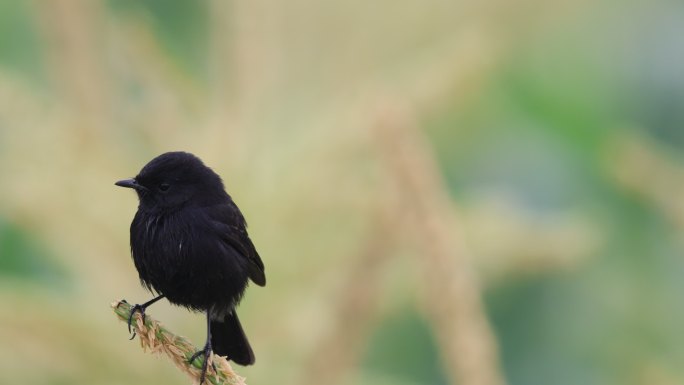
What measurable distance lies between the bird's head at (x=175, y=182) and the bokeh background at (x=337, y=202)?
133mm

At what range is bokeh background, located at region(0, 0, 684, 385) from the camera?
10.3 feet

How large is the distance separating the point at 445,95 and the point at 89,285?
3.58ft

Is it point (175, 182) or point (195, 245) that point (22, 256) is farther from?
point (195, 245)

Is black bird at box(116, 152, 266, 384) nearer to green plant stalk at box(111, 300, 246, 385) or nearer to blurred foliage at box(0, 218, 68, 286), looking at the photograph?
green plant stalk at box(111, 300, 246, 385)

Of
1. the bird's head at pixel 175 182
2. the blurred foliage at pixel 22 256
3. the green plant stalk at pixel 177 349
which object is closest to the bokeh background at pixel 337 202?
the blurred foliage at pixel 22 256

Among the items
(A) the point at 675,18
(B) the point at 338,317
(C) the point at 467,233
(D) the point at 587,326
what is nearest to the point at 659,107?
(A) the point at 675,18

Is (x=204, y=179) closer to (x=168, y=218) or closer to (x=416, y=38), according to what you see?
(x=168, y=218)

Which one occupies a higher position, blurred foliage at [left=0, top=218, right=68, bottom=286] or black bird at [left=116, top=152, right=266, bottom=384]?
blurred foliage at [left=0, top=218, right=68, bottom=286]

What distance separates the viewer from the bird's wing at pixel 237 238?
11.9 ft

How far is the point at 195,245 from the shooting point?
11.5 feet

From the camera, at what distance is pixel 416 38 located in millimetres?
5363

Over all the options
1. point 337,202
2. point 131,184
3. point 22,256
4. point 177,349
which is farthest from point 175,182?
point 22,256

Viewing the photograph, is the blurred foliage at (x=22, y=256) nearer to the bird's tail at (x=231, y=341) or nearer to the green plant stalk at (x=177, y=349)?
the bird's tail at (x=231, y=341)

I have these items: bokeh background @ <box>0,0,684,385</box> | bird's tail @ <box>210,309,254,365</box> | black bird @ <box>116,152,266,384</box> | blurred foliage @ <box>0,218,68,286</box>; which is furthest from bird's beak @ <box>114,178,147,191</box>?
blurred foliage @ <box>0,218,68,286</box>
